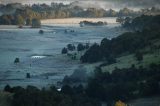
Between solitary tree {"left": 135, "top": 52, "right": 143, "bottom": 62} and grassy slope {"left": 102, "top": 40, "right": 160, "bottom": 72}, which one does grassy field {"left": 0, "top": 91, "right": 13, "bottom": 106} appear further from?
solitary tree {"left": 135, "top": 52, "right": 143, "bottom": 62}

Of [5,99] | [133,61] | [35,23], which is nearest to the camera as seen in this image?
[5,99]

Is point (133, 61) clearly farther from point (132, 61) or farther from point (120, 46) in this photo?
point (120, 46)

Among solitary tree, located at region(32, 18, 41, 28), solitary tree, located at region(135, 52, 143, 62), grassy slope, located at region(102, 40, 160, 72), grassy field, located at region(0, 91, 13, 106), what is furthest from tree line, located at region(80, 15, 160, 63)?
solitary tree, located at region(32, 18, 41, 28)

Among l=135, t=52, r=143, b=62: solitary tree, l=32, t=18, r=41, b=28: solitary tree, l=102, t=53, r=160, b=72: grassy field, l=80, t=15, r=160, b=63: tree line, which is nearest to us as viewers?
l=102, t=53, r=160, b=72: grassy field

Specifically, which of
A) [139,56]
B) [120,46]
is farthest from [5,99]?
[120,46]

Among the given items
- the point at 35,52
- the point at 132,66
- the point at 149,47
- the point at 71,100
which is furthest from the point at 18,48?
the point at 71,100

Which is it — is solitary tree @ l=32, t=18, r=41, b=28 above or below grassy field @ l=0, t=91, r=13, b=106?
below

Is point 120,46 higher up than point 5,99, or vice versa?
point 5,99

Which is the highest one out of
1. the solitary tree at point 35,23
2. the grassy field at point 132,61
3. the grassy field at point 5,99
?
the grassy field at point 5,99

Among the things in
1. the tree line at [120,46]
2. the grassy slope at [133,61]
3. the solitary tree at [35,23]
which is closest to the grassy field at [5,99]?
the grassy slope at [133,61]

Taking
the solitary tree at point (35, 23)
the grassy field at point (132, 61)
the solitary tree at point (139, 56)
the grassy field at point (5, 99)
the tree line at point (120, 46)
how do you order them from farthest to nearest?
the solitary tree at point (35, 23) < the tree line at point (120, 46) < the solitary tree at point (139, 56) < the grassy field at point (132, 61) < the grassy field at point (5, 99)

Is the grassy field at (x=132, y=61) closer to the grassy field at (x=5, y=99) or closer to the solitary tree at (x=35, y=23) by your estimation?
the grassy field at (x=5, y=99)

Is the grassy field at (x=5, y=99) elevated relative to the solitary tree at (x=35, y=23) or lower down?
elevated
